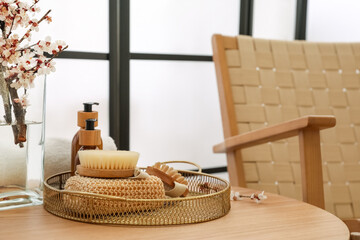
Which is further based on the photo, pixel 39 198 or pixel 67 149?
pixel 67 149

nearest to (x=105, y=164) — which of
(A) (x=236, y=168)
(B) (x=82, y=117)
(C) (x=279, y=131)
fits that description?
(B) (x=82, y=117)

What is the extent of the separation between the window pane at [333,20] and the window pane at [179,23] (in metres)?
0.47

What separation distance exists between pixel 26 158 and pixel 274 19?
6.83 feet

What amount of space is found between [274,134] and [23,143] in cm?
59

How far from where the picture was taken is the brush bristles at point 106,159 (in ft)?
2.67

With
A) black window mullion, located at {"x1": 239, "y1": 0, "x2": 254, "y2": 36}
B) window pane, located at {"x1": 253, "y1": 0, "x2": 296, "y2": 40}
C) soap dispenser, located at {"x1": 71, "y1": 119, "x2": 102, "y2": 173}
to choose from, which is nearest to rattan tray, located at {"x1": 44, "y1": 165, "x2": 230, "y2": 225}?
soap dispenser, located at {"x1": 71, "y1": 119, "x2": 102, "y2": 173}

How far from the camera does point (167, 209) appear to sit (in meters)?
0.79

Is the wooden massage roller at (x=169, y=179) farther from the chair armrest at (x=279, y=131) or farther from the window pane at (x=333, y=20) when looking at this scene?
the window pane at (x=333, y=20)

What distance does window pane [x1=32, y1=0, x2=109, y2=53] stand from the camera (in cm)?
196

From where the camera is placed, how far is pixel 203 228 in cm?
77

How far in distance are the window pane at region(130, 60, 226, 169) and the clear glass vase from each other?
1.32 m

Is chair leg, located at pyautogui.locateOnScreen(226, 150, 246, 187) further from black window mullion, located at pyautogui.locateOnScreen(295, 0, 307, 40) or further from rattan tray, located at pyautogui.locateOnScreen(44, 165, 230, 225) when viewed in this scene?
black window mullion, located at pyautogui.locateOnScreen(295, 0, 307, 40)

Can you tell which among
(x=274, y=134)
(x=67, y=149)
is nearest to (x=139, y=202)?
(x=67, y=149)

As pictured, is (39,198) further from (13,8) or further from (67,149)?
(13,8)
